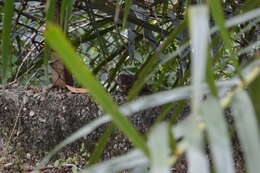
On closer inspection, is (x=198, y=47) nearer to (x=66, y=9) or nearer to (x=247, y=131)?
(x=247, y=131)

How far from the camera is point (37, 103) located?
100 centimetres

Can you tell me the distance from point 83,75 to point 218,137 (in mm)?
58

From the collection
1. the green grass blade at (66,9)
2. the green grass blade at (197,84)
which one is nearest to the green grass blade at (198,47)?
the green grass blade at (197,84)

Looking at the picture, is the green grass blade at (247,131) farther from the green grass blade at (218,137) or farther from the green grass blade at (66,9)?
the green grass blade at (66,9)

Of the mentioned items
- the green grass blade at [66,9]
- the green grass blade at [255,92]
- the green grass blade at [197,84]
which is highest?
the green grass blade at [197,84]

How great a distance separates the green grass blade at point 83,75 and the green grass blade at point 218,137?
0.03m

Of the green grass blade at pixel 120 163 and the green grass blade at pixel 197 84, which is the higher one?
the green grass blade at pixel 197 84

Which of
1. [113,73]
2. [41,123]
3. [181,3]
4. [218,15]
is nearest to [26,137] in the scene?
[41,123]

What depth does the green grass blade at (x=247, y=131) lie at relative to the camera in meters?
0.20

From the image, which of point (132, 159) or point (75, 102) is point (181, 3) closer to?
point (75, 102)

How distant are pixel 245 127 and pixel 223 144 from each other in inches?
0.7

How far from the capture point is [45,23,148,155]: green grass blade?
0.20 m

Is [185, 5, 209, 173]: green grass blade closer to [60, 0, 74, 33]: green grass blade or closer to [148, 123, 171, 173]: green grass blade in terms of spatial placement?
[148, 123, 171, 173]: green grass blade

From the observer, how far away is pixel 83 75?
211mm
